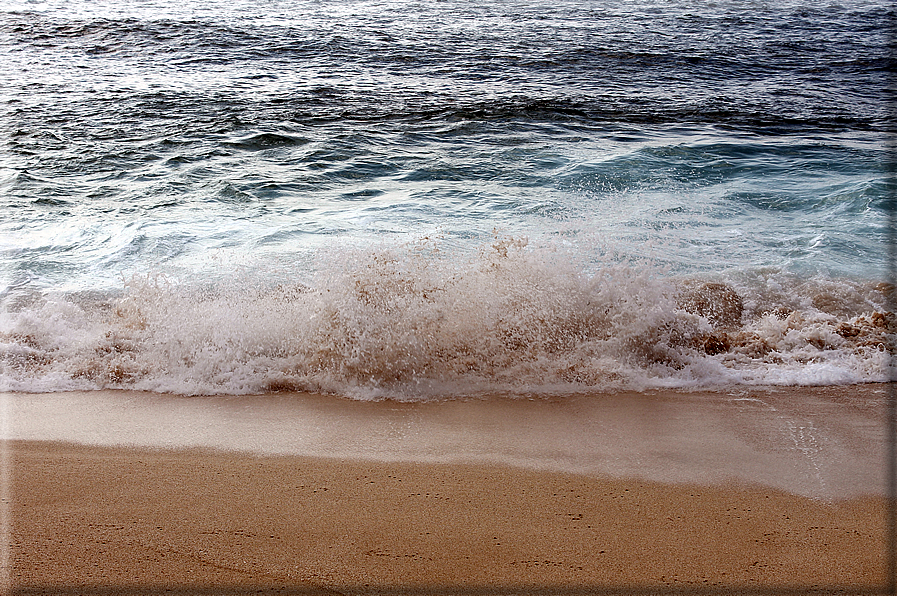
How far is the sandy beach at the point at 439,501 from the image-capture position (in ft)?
6.08

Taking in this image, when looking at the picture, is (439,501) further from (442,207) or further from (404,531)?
(442,207)

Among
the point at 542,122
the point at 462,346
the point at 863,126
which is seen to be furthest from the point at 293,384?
the point at 863,126

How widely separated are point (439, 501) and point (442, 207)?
4132mm

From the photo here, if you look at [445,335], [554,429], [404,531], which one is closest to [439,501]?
[404,531]

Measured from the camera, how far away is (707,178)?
680 cm

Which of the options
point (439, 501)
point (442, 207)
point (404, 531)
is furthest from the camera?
point (442, 207)

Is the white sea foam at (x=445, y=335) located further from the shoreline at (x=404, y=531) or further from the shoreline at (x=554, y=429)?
the shoreline at (x=404, y=531)

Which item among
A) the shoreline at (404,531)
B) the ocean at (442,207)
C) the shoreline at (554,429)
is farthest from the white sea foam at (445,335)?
the shoreline at (404,531)

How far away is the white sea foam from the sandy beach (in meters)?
0.20

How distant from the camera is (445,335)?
343 centimetres

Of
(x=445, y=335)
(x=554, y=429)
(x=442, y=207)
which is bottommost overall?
(x=554, y=429)

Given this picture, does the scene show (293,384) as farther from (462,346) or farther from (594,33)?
(594,33)

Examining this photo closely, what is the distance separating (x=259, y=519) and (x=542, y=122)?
303 inches

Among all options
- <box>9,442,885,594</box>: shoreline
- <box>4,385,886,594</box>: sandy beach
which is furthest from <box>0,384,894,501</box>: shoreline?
<box>9,442,885,594</box>: shoreline
